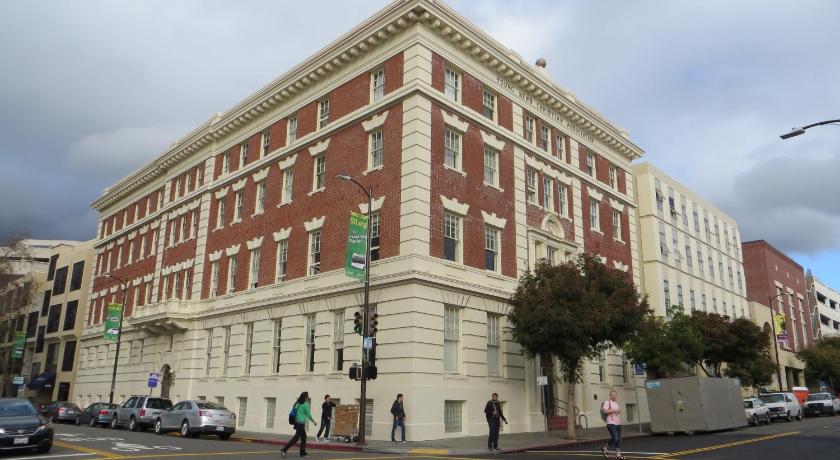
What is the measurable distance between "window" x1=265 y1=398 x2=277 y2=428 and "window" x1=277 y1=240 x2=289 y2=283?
18.7 ft

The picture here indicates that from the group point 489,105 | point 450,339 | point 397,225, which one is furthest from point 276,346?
point 489,105

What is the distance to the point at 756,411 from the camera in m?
35.7

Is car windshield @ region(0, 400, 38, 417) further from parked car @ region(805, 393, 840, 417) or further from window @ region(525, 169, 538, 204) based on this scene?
parked car @ region(805, 393, 840, 417)

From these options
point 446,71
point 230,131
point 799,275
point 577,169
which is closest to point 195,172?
point 230,131

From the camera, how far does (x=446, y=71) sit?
28547mm

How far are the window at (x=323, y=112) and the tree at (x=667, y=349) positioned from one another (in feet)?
60.4

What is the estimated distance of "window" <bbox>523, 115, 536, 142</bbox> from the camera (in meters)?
32.9

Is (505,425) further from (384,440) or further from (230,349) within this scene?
(230,349)

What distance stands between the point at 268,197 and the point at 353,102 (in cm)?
777

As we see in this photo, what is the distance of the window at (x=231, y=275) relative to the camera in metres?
35.6

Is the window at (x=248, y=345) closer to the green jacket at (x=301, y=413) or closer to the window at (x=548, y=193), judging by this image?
the green jacket at (x=301, y=413)

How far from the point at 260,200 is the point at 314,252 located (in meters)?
6.92

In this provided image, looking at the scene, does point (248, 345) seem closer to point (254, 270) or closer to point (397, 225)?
point (254, 270)

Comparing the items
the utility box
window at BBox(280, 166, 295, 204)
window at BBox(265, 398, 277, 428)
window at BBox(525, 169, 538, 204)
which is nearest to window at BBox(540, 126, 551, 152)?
window at BBox(525, 169, 538, 204)
